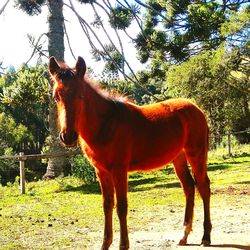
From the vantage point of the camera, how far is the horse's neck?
3.90 metres

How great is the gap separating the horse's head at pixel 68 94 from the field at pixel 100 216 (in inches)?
75.0

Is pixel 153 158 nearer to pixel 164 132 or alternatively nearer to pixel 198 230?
pixel 164 132

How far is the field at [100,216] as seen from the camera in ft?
16.4

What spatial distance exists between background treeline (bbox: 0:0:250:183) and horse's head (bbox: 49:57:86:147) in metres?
2.43

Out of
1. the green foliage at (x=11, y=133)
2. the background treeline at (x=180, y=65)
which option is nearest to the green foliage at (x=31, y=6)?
the background treeline at (x=180, y=65)

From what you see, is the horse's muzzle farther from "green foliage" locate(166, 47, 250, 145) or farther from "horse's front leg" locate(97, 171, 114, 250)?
"green foliage" locate(166, 47, 250, 145)

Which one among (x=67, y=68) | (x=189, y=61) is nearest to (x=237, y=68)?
(x=189, y=61)

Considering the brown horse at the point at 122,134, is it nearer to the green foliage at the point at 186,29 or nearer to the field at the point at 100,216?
the field at the point at 100,216

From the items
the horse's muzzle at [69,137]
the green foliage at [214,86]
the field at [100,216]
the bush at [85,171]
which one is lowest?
the field at [100,216]

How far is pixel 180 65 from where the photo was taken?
67.5ft

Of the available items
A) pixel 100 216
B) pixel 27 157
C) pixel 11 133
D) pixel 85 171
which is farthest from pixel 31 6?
pixel 11 133

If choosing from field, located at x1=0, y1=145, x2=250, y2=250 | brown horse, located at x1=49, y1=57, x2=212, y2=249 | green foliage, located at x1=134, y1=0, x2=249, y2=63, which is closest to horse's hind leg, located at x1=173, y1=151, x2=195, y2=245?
brown horse, located at x1=49, y1=57, x2=212, y2=249

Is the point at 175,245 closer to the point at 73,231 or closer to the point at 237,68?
the point at 73,231

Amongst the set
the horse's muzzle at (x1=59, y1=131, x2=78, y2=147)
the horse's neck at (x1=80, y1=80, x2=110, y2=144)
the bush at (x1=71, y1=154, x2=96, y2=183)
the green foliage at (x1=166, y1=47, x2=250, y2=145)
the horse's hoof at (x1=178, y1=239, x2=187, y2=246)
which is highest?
the green foliage at (x1=166, y1=47, x2=250, y2=145)
